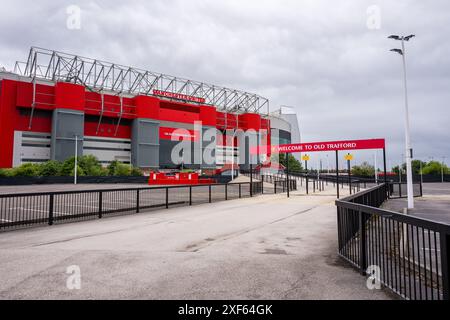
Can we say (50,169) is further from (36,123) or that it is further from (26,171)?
(36,123)

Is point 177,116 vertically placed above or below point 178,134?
above

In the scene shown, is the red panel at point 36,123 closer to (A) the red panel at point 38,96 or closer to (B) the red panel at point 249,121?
(A) the red panel at point 38,96

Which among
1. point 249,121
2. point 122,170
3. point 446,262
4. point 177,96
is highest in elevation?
point 177,96

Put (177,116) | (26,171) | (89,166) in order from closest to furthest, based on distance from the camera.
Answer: (26,171) < (89,166) < (177,116)

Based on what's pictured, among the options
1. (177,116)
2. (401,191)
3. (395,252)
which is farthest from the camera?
(177,116)

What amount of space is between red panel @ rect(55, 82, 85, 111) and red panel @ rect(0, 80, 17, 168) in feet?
20.6

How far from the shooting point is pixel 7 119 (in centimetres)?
4712

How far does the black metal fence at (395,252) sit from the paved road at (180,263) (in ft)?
0.89

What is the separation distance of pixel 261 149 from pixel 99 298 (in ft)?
108

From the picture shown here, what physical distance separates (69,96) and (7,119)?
991 centimetres

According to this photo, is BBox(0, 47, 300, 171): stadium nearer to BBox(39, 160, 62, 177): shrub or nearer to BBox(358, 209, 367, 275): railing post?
BBox(39, 160, 62, 177): shrub

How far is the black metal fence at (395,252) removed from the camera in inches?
118

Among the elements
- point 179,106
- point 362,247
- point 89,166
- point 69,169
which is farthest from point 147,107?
point 362,247

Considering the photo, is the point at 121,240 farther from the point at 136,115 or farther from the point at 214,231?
the point at 136,115
